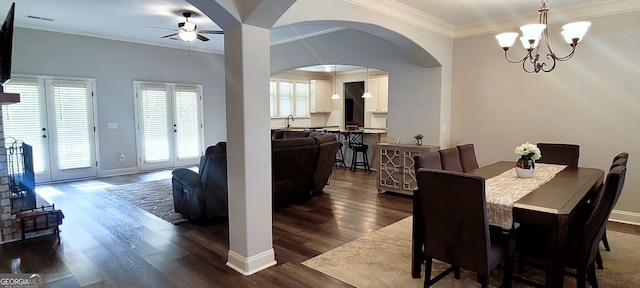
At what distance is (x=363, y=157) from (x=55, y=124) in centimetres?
618

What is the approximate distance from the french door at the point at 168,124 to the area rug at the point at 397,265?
592 centimetres

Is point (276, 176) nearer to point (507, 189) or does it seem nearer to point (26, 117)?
point (507, 189)

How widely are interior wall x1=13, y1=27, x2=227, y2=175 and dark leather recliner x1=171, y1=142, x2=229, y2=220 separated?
152 inches

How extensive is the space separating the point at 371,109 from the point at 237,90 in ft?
25.1

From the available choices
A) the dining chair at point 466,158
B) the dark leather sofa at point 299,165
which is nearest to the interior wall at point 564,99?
the dining chair at point 466,158

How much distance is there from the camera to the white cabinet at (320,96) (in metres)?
11.2

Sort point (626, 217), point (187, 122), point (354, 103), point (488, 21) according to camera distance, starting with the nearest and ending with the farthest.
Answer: point (626, 217) → point (488, 21) → point (187, 122) → point (354, 103)

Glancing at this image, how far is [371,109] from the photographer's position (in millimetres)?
10172

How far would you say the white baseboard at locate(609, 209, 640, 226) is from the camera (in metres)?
4.25

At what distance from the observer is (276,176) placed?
4848 millimetres

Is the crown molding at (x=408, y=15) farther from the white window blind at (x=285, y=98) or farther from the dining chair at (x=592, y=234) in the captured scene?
the white window blind at (x=285, y=98)

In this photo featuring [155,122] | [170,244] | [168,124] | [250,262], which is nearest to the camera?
[250,262]

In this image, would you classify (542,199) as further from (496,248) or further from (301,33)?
(301,33)

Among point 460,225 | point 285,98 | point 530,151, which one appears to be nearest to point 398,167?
point 530,151
